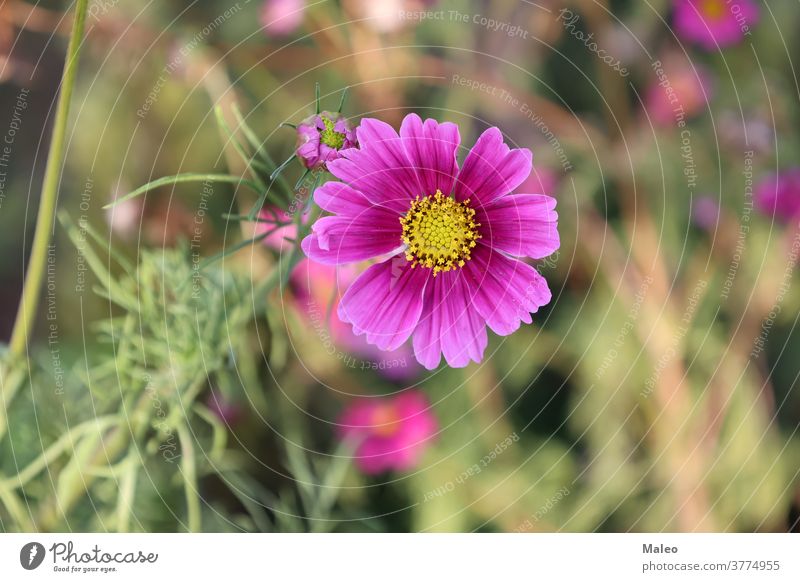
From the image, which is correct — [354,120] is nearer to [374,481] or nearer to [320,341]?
[320,341]

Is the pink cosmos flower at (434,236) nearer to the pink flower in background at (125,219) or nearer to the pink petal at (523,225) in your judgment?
the pink petal at (523,225)

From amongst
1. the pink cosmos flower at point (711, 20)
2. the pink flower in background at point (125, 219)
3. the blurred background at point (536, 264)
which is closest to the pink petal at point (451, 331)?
the blurred background at point (536, 264)

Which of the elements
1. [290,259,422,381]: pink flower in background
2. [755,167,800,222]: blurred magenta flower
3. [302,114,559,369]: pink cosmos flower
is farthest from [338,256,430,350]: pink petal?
[755,167,800,222]: blurred magenta flower

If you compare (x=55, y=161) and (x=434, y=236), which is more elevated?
(x=55, y=161)

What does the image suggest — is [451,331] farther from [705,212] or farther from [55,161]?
[705,212]
